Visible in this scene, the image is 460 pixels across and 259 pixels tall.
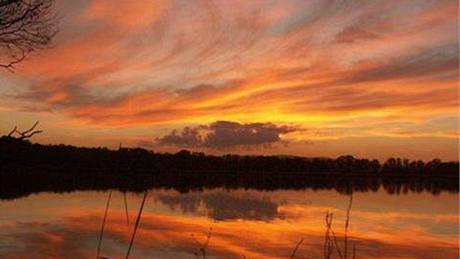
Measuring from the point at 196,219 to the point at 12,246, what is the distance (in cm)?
1328

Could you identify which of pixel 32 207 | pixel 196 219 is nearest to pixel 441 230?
pixel 196 219

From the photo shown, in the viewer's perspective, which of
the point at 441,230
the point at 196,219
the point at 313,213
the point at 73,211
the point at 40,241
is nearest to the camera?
the point at 40,241

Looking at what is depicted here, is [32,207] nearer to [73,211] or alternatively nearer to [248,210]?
[73,211]

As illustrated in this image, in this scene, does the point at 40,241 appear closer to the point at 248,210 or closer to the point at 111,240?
the point at 111,240

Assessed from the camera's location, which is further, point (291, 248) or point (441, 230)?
point (441, 230)

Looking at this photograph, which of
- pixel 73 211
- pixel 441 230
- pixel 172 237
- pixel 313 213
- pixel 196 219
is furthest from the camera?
pixel 313 213

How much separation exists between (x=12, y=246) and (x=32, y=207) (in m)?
17.1

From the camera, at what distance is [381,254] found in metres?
19.4

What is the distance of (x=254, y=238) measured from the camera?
73.7 ft

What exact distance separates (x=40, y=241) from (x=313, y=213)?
61.8 ft

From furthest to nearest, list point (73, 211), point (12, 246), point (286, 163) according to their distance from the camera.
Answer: point (286, 163)
point (73, 211)
point (12, 246)

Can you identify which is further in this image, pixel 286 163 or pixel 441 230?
pixel 286 163

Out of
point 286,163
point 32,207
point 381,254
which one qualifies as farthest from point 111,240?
→ point 286,163

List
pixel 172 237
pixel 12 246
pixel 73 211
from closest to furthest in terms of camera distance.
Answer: pixel 12 246
pixel 172 237
pixel 73 211
